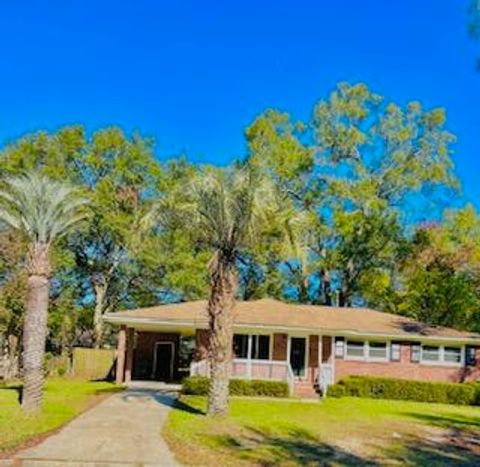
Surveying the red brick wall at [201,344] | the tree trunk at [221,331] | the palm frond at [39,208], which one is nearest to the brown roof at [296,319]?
the red brick wall at [201,344]

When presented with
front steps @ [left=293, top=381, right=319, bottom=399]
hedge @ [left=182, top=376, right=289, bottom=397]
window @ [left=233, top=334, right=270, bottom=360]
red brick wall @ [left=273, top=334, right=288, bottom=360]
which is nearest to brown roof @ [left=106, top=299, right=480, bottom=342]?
red brick wall @ [left=273, top=334, right=288, bottom=360]

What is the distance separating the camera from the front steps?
28.0m

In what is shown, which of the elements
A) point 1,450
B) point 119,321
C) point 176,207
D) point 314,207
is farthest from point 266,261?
point 1,450

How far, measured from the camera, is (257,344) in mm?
31344

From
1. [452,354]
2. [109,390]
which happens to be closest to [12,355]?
[109,390]

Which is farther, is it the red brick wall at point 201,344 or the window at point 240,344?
the window at point 240,344

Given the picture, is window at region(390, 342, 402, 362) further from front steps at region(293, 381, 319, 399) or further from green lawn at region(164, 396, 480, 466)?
green lawn at region(164, 396, 480, 466)

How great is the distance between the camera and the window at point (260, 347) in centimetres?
3127

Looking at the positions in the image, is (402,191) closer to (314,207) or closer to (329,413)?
(314,207)

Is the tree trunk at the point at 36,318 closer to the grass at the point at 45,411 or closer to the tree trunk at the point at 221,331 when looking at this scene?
the grass at the point at 45,411

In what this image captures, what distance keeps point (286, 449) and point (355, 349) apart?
1831cm

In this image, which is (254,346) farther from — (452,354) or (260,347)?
(452,354)

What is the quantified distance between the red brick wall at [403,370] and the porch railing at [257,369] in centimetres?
432

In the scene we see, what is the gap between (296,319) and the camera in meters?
31.8
